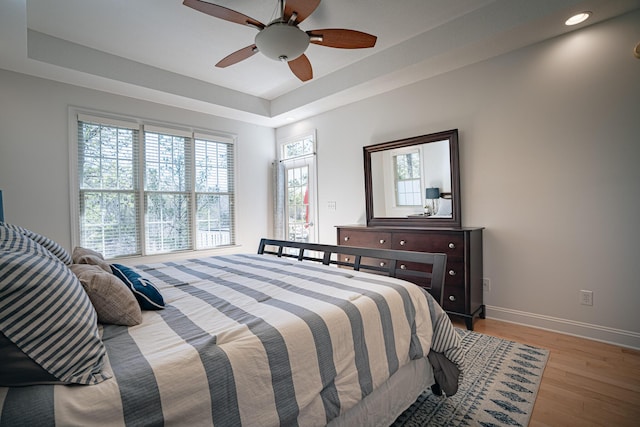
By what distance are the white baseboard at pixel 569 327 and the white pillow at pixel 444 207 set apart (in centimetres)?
99

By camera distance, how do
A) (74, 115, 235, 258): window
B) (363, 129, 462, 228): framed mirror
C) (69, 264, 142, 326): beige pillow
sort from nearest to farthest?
1. (69, 264, 142, 326): beige pillow
2. (363, 129, 462, 228): framed mirror
3. (74, 115, 235, 258): window

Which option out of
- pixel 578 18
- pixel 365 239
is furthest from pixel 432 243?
pixel 578 18

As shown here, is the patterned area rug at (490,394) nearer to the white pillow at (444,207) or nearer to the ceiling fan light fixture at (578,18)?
the white pillow at (444,207)

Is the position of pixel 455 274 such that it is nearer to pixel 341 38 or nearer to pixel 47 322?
pixel 341 38

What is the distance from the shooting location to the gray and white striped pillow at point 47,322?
77 cm

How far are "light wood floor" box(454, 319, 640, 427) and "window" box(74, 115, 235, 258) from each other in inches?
148

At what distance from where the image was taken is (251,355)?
1.00 m

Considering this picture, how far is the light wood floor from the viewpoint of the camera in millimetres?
1584

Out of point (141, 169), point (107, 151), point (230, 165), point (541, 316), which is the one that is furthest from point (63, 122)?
point (541, 316)

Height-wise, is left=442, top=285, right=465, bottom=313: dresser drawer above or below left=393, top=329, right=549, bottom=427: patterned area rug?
above

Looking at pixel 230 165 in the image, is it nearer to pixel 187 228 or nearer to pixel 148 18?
pixel 187 228

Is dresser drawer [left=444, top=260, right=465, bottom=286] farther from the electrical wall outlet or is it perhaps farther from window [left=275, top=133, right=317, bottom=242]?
window [left=275, top=133, right=317, bottom=242]

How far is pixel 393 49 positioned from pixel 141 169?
3238 mm

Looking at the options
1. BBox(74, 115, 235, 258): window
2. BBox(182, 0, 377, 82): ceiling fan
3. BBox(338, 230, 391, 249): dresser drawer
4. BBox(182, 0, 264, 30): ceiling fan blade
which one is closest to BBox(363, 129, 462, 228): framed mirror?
BBox(338, 230, 391, 249): dresser drawer
